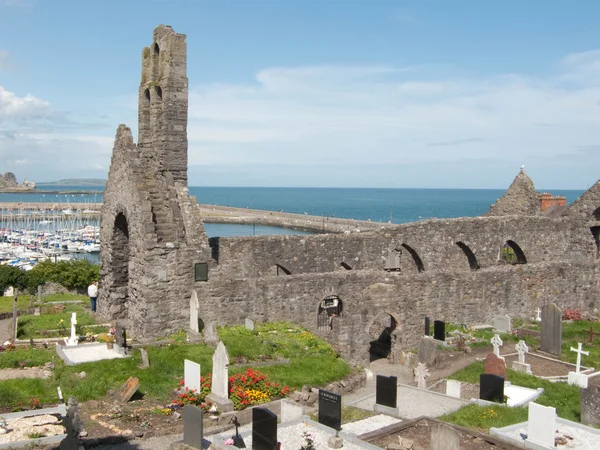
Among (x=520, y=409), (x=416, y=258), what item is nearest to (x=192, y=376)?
(x=520, y=409)

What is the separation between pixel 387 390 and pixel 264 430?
13.5 feet

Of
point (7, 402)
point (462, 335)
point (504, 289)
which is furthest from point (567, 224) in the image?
point (7, 402)

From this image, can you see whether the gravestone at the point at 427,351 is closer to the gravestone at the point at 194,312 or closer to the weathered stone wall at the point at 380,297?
the weathered stone wall at the point at 380,297

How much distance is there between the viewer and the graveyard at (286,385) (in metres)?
12.9

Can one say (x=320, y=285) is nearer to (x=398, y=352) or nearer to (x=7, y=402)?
(x=398, y=352)

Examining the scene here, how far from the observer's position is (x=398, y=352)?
71.9 ft

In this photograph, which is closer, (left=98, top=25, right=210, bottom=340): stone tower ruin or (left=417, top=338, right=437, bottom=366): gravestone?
(left=98, top=25, right=210, bottom=340): stone tower ruin

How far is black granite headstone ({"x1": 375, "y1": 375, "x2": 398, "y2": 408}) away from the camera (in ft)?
48.0

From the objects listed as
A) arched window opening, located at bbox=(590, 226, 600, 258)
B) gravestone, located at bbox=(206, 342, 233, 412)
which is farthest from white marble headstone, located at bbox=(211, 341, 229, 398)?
arched window opening, located at bbox=(590, 226, 600, 258)

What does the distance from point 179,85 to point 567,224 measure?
20071 millimetres

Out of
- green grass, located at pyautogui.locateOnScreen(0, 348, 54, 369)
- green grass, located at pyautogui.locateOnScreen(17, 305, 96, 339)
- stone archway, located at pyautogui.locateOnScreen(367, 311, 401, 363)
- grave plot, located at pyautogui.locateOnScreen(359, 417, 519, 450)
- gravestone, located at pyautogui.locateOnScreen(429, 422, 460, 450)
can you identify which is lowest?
stone archway, located at pyautogui.locateOnScreen(367, 311, 401, 363)

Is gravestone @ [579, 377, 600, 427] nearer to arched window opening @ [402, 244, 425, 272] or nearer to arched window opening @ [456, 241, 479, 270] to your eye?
arched window opening @ [402, 244, 425, 272]

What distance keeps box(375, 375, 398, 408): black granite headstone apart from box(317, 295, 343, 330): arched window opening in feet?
28.4

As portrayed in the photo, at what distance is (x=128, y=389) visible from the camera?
47.8ft
